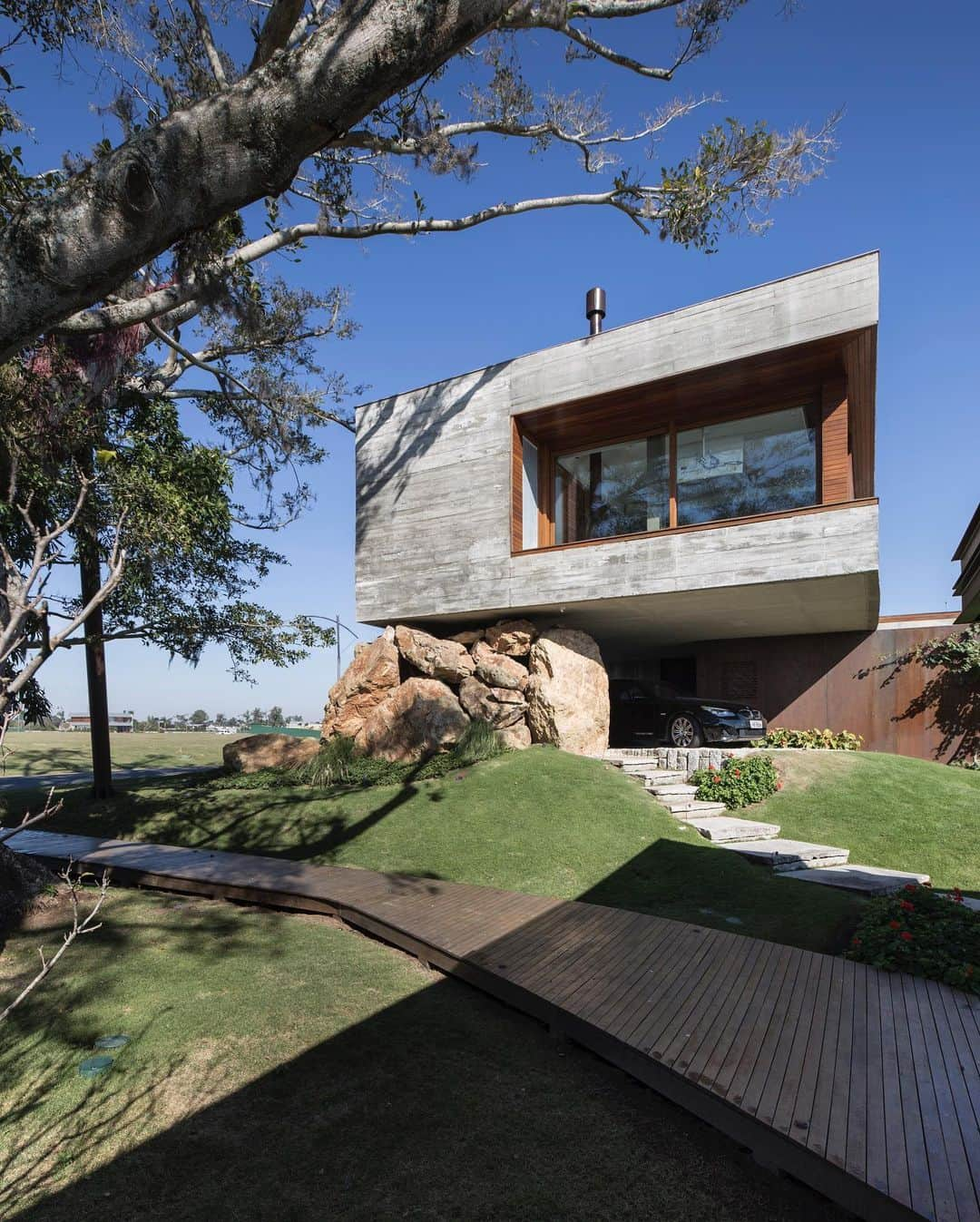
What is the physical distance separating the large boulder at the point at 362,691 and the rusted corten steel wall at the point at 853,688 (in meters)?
7.21

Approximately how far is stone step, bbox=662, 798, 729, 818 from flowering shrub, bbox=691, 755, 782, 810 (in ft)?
0.49

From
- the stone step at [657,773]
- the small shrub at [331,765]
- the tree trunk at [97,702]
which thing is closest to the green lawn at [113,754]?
the tree trunk at [97,702]

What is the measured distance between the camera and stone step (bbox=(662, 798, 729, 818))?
9.49 m

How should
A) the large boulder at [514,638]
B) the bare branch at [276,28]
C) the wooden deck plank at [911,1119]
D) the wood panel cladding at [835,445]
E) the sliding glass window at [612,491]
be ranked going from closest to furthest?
the wooden deck plank at [911,1119] < the bare branch at [276,28] < the wood panel cladding at [835,445] < the sliding glass window at [612,491] < the large boulder at [514,638]

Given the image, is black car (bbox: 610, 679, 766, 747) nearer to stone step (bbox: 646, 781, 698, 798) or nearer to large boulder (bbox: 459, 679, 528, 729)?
stone step (bbox: 646, 781, 698, 798)

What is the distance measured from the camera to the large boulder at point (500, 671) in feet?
40.9

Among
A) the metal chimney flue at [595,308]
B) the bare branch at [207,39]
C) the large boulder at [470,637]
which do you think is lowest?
the large boulder at [470,637]

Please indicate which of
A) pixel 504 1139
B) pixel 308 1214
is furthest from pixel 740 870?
pixel 308 1214

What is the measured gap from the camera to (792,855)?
25.2ft

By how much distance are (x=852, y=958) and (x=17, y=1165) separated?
5177mm

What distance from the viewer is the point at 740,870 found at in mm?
7133

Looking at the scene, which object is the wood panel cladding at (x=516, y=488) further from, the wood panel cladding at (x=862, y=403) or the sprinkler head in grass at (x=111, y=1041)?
the sprinkler head in grass at (x=111, y=1041)

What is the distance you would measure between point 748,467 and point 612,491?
2.46 meters

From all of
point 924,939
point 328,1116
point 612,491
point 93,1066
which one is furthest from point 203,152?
point 612,491
